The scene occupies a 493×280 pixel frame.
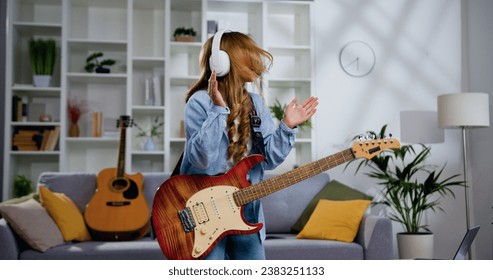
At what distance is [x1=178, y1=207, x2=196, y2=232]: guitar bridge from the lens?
3.79 feet

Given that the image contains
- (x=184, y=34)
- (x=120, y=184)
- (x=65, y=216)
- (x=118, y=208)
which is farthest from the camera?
(x=184, y=34)

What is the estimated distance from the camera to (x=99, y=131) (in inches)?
137

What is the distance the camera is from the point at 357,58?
3.69m

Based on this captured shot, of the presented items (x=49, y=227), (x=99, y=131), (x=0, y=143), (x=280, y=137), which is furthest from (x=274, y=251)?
(x=0, y=143)

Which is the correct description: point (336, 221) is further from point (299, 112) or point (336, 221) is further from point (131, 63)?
point (131, 63)

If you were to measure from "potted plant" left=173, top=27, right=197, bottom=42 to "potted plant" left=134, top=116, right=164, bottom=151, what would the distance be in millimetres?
530

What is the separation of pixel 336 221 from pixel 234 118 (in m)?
1.56

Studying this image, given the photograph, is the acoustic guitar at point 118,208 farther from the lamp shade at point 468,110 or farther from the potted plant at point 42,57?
the lamp shade at point 468,110

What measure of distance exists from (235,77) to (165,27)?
8.09ft

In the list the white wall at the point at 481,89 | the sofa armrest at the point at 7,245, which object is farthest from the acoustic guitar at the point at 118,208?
the white wall at the point at 481,89

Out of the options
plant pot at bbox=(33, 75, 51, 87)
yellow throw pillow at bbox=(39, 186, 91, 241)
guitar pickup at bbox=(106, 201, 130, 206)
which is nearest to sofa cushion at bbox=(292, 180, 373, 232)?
guitar pickup at bbox=(106, 201, 130, 206)

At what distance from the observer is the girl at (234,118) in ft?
3.57

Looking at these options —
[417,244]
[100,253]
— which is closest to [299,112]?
[100,253]

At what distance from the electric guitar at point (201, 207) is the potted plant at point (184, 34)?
2.48 m
